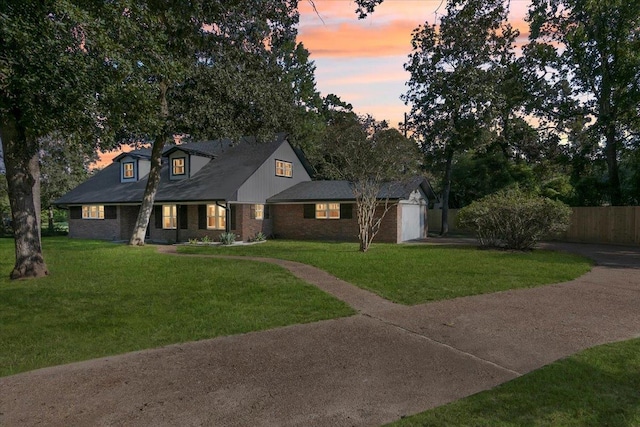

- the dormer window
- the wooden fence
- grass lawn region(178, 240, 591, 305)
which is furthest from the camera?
the dormer window

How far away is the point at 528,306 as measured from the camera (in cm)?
703

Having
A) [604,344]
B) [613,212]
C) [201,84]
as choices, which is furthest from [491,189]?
[604,344]

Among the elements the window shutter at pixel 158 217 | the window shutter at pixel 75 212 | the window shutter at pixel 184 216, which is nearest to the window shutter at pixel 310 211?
the window shutter at pixel 184 216

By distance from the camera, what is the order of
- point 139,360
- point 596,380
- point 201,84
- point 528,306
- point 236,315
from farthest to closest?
point 201,84 < point 528,306 < point 236,315 < point 139,360 < point 596,380

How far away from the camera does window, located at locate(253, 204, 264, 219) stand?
22.7 meters

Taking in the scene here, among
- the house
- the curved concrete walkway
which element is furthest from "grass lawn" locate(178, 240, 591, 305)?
the house

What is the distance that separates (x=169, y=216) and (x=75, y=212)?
27.8 feet

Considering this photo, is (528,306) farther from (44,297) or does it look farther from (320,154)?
(320,154)

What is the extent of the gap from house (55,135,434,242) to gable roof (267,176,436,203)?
61 mm

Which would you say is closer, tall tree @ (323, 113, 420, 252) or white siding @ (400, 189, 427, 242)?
tall tree @ (323, 113, 420, 252)

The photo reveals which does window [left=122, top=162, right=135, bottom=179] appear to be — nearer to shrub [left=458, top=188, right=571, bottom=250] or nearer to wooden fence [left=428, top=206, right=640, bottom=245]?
wooden fence [left=428, top=206, right=640, bottom=245]

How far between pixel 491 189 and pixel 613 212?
32.7 feet

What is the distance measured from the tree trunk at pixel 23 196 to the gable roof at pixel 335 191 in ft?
44.7

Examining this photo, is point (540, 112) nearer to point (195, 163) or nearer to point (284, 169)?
point (284, 169)
